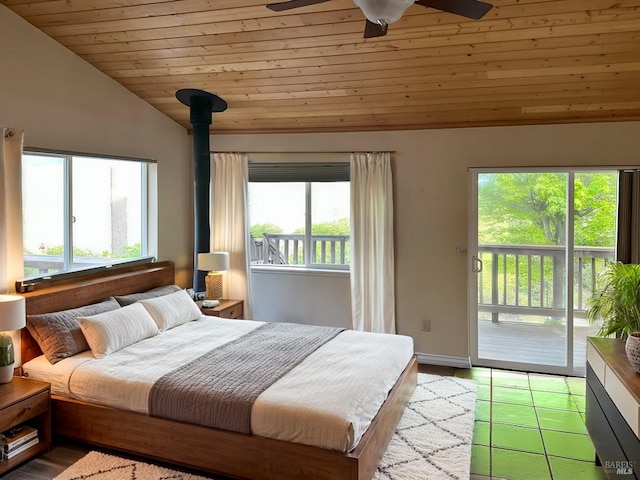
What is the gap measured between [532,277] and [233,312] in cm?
291

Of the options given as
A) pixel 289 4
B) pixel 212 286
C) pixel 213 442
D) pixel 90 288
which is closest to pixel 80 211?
pixel 90 288

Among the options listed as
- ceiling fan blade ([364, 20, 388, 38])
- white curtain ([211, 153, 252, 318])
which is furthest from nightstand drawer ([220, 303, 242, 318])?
ceiling fan blade ([364, 20, 388, 38])

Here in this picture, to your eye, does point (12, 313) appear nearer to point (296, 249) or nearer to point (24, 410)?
point (24, 410)

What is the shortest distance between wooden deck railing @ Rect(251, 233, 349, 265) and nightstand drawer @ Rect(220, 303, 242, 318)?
0.71m

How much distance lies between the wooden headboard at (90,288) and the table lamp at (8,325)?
11.6 inches

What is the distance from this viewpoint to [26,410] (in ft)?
9.92

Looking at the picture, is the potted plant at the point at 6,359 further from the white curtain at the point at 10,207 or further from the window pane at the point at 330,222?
the window pane at the point at 330,222

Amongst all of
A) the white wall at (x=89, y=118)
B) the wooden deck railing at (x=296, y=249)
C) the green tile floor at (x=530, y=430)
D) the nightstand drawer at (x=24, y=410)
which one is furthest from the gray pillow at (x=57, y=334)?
the green tile floor at (x=530, y=430)

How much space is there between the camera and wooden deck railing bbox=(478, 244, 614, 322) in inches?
181

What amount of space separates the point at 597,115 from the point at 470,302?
1.98 meters

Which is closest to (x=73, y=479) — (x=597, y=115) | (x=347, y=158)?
(x=347, y=158)

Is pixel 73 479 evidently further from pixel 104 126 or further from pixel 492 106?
pixel 492 106

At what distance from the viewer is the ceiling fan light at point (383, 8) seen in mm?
1928

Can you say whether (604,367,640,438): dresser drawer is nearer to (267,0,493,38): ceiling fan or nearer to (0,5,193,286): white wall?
(267,0,493,38): ceiling fan
